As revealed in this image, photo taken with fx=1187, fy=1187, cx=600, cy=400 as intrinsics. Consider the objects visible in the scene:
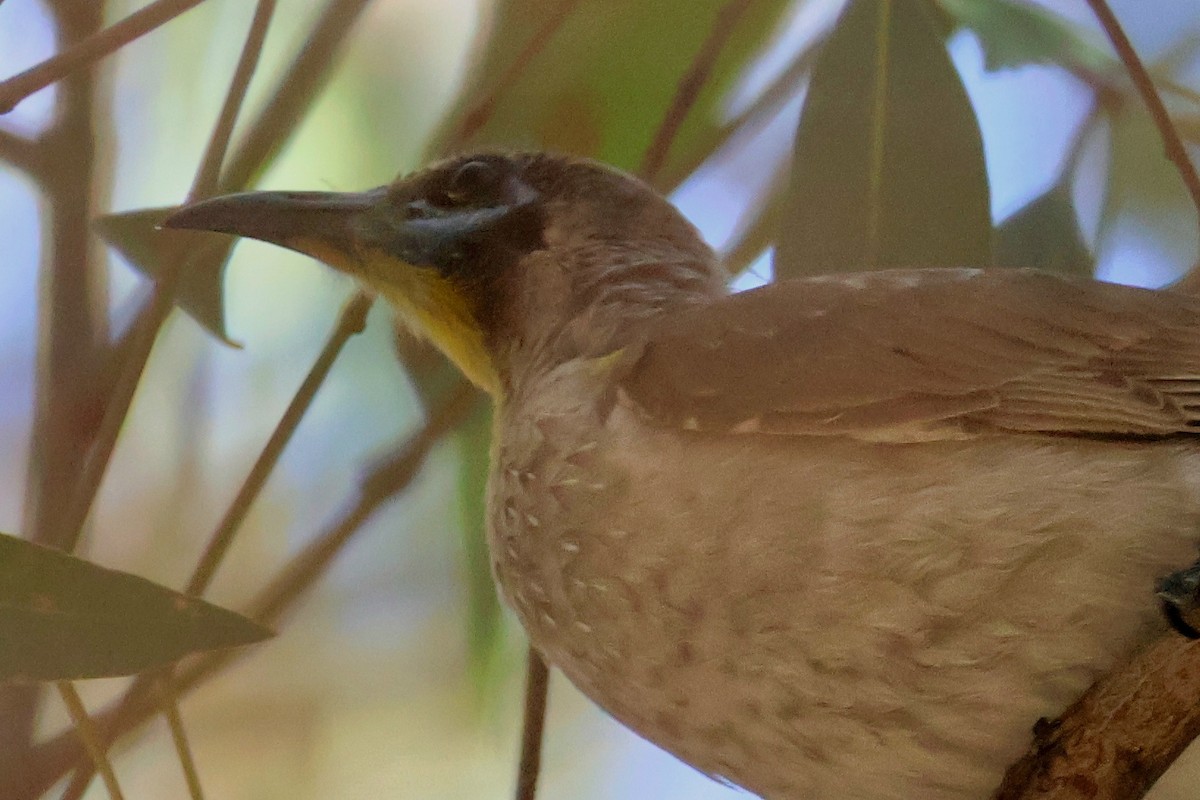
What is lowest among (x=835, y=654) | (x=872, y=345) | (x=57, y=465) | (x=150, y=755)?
(x=835, y=654)

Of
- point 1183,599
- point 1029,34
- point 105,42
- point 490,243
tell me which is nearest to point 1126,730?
point 1183,599

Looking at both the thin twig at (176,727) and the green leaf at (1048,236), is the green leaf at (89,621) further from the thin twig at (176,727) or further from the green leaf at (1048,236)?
the green leaf at (1048,236)

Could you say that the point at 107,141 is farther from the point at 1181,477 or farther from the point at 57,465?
the point at 1181,477

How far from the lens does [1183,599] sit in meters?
0.72

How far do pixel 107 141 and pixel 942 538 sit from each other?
3.30 ft

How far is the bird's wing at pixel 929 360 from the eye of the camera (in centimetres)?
82

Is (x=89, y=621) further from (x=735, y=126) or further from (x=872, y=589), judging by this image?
(x=735, y=126)

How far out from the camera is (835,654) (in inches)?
30.4

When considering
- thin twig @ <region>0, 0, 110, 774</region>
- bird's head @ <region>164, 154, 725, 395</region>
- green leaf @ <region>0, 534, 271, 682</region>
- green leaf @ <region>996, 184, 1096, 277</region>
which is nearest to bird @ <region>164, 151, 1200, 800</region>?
bird's head @ <region>164, 154, 725, 395</region>

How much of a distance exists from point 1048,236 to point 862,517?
72 cm

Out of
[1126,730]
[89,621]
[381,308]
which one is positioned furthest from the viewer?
[381,308]

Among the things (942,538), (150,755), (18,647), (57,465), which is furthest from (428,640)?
(942,538)

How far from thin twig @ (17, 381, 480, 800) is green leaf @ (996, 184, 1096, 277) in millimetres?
658

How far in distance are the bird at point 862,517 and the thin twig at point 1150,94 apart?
0.36 meters
